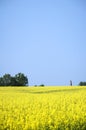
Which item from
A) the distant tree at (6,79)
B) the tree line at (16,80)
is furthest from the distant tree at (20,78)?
the distant tree at (6,79)

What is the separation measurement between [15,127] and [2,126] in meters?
0.56

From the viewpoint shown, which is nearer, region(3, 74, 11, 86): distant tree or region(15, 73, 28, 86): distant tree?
region(3, 74, 11, 86): distant tree

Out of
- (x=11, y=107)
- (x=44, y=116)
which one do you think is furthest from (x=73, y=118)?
(x=11, y=107)

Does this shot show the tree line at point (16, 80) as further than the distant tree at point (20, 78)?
No

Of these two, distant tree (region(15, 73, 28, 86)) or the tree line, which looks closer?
the tree line

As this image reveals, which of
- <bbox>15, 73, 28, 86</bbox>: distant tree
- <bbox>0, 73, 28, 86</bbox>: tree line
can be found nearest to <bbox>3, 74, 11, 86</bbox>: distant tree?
<bbox>0, 73, 28, 86</bbox>: tree line

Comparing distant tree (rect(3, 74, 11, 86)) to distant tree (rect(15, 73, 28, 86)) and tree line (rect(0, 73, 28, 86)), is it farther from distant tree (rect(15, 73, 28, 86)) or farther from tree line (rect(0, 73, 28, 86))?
distant tree (rect(15, 73, 28, 86))

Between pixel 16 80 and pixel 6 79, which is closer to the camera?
pixel 16 80

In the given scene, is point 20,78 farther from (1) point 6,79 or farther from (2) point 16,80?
(1) point 6,79

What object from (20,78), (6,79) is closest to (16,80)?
(20,78)

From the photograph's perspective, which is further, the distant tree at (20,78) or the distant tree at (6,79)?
the distant tree at (20,78)

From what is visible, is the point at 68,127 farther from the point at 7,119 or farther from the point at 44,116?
the point at 7,119

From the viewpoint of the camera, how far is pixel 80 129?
10094 mm

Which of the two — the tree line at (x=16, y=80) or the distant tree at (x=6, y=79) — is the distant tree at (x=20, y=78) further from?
the distant tree at (x=6, y=79)
